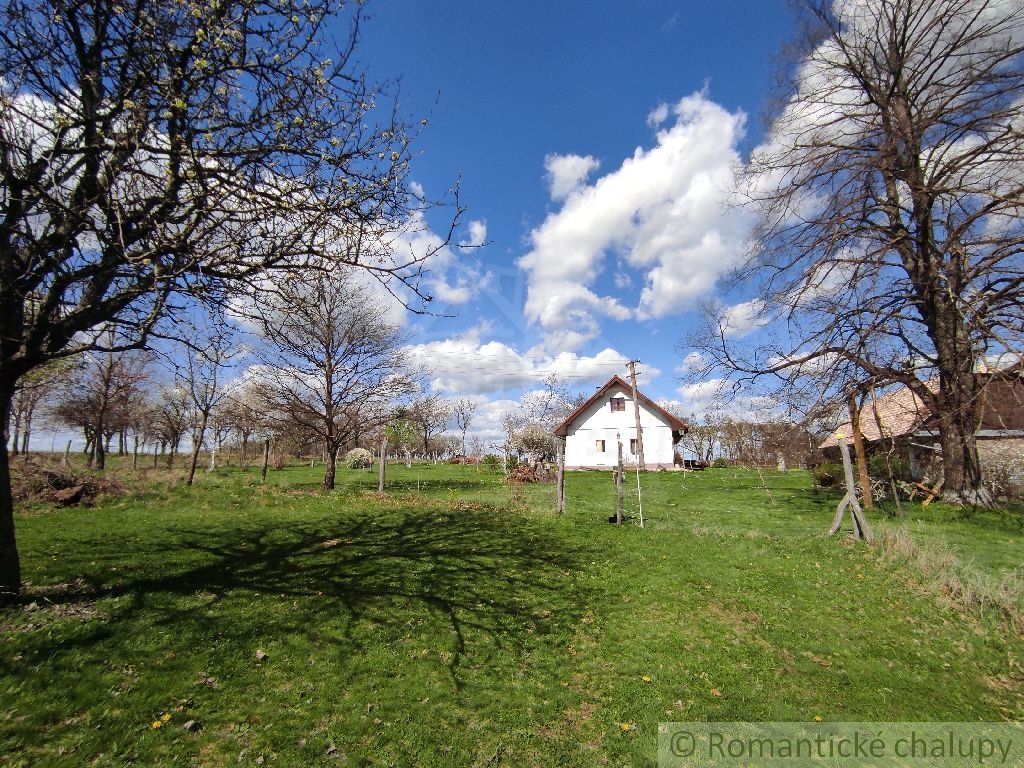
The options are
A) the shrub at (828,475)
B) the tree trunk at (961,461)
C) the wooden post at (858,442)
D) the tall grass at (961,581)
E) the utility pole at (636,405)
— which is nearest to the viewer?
the tall grass at (961,581)

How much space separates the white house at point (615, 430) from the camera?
38.9m

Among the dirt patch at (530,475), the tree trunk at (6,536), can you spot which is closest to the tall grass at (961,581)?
the tree trunk at (6,536)

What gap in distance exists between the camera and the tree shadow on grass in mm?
5582

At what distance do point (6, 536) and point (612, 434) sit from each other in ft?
123

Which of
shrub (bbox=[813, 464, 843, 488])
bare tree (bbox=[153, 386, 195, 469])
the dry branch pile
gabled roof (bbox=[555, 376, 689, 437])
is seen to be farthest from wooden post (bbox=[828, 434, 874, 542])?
bare tree (bbox=[153, 386, 195, 469])

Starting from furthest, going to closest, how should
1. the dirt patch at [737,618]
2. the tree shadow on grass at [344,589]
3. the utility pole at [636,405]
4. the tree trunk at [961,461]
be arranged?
the utility pole at [636,405] < the tree trunk at [961,461] < the dirt patch at [737,618] < the tree shadow on grass at [344,589]

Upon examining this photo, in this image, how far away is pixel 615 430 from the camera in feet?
130

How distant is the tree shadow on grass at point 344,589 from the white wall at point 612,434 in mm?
29572

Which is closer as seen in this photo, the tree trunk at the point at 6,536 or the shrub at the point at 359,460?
the tree trunk at the point at 6,536

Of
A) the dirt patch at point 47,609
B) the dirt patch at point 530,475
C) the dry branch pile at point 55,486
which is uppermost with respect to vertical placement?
the dry branch pile at point 55,486

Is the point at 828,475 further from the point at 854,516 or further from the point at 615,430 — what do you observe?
the point at 615,430

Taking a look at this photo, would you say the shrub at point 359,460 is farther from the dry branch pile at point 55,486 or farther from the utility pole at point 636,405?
the dry branch pile at point 55,486

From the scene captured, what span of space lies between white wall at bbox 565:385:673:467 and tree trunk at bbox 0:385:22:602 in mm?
36614

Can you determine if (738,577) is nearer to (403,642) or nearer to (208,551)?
(403,642)
